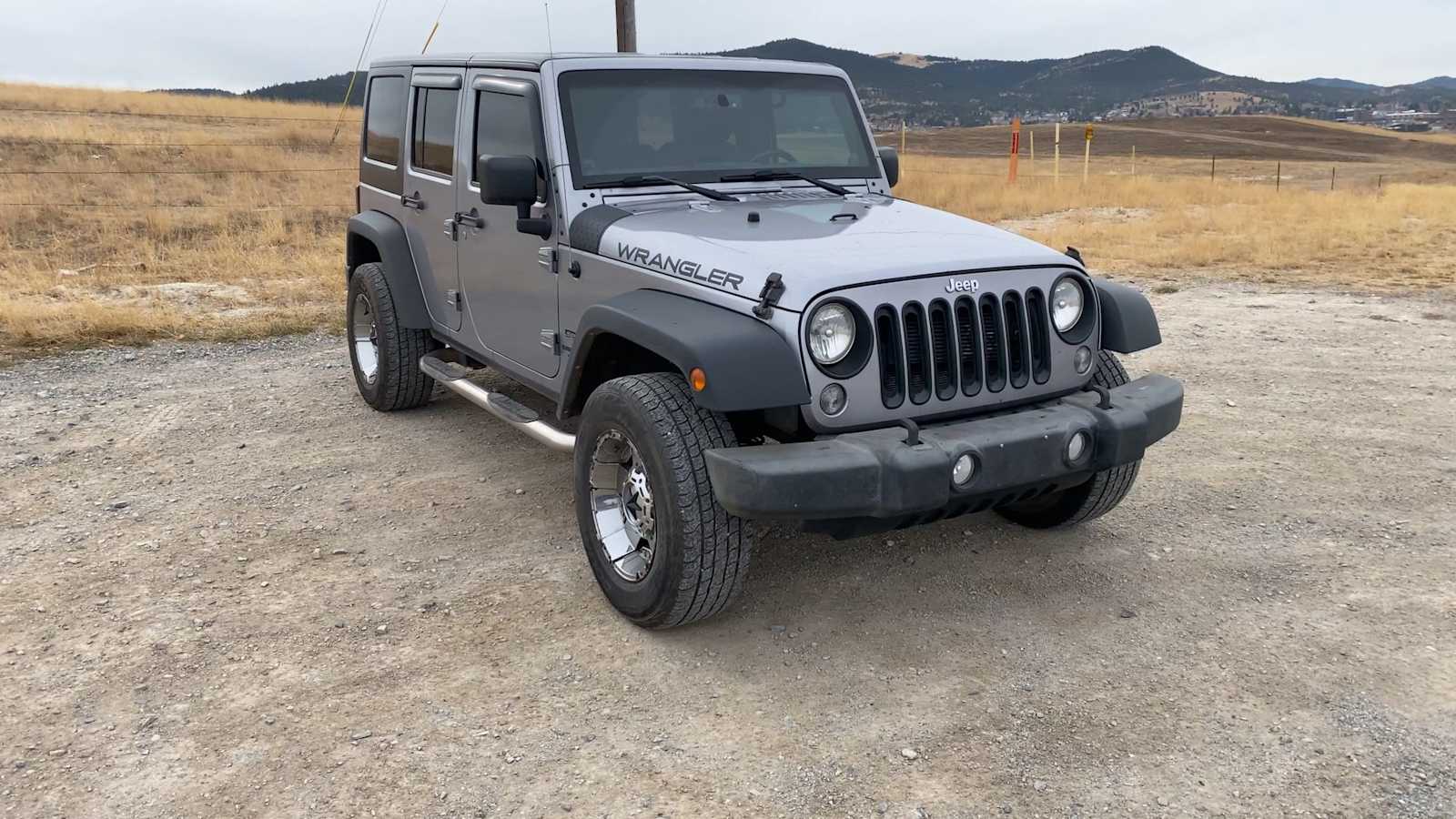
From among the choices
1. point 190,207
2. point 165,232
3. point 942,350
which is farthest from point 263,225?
point 942,350

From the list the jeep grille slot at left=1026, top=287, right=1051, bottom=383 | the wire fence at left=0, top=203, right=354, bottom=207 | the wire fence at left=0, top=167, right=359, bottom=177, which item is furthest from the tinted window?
the wire fence at left=0, top=167, right=359, bottom=177

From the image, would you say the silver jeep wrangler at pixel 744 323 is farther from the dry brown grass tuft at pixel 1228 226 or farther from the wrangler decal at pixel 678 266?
the dry brown grass tuft at pixel 1228 226

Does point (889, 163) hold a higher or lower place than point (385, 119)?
lower

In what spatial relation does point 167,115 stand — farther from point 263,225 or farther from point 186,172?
point 263,225

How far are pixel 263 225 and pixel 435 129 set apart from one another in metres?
10.2

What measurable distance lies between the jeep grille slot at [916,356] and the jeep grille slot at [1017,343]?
35cm

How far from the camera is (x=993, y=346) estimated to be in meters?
3.62

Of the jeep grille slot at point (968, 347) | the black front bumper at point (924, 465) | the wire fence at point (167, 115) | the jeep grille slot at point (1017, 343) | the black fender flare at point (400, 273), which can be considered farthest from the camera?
the wire fence at point (167, 115)

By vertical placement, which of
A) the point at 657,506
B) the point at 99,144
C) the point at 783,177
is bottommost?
the point at 657,506

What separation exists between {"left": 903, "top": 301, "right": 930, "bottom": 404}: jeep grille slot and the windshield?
4.73 feet

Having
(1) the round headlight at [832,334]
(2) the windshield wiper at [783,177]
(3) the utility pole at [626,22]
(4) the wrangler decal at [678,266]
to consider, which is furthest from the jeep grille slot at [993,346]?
(3) the utility pole at [626,22]

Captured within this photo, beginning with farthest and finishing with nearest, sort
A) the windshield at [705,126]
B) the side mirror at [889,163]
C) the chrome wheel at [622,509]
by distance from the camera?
Result: the side mirror at [889,163] → the windshield at [705,126] → the chrome wheel at [622,509]

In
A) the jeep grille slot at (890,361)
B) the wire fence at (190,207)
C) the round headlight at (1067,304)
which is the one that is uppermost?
the wire fence at (190,207)

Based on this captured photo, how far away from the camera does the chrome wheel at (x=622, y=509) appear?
3754mm
